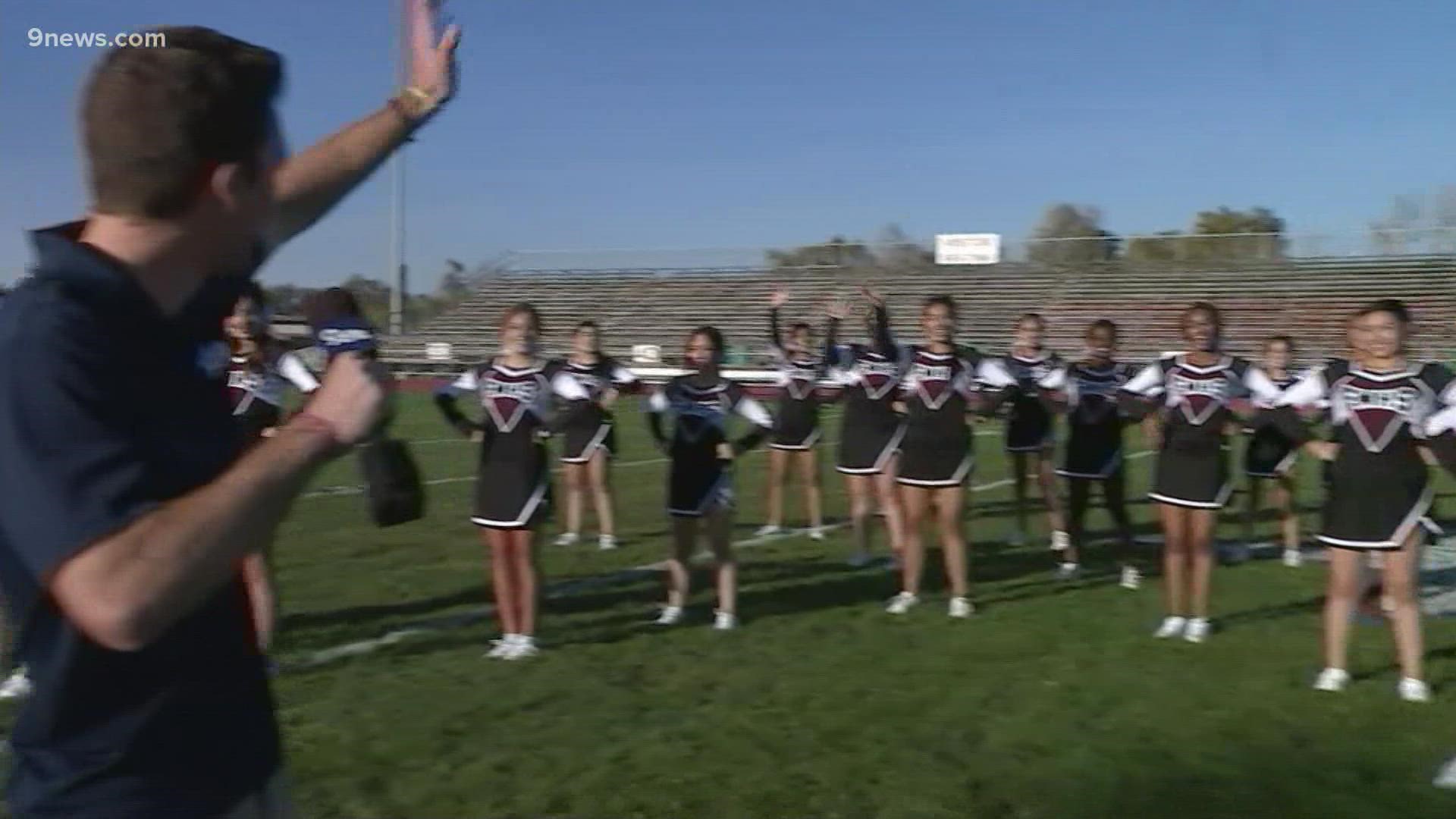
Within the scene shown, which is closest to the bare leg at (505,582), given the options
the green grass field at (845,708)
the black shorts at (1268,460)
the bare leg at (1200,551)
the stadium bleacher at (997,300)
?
the green grass field at (845,708)

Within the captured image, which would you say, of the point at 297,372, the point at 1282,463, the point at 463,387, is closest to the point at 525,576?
the point at 463,387

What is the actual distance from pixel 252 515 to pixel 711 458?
22.4 ft

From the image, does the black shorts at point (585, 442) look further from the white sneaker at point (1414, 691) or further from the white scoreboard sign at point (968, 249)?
the white scoreboard sign at point (968, 249)

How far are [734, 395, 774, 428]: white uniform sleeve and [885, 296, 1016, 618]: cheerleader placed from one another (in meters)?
1.08

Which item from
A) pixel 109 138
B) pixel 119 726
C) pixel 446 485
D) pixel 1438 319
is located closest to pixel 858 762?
pixel 119 726

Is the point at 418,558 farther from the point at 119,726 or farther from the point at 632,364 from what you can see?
the point at 632,364

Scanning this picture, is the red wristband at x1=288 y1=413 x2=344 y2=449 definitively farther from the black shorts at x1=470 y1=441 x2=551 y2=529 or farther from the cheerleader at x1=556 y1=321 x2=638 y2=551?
the cheerleader at x1=556 y1=321 x2=638 y2=551

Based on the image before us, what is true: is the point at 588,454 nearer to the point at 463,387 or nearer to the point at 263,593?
the point at 463,387

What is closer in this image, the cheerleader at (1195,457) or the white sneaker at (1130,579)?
the cheerleader at (1195,457)

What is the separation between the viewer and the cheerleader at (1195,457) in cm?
781

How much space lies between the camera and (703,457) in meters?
8.20

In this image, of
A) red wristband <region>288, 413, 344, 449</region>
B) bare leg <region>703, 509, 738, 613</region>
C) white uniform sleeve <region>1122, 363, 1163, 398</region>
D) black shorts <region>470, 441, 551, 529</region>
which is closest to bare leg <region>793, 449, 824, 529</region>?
bare leg <region>703, 509, 738, 613</region>

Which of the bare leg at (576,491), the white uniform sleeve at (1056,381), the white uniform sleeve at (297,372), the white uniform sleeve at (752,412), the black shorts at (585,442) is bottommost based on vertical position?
the bare leg at (576,491)

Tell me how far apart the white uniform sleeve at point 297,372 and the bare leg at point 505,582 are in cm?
149
